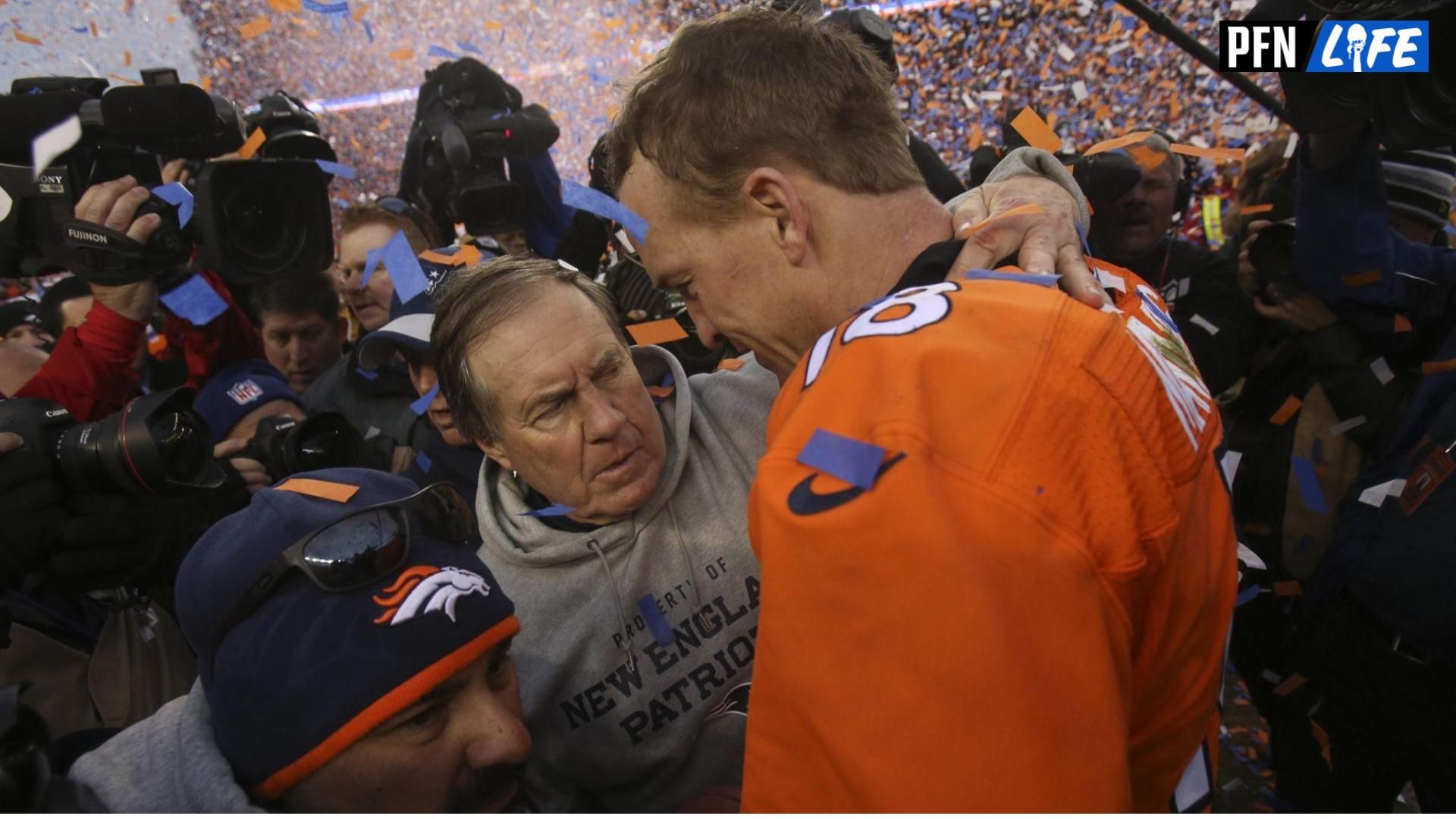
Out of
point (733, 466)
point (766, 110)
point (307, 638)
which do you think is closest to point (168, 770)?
point (307, 638)

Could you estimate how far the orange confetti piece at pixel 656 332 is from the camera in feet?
7.39

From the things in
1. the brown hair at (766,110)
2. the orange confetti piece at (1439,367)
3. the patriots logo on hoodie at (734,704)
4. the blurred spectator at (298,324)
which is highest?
the brown hair at (766,110)

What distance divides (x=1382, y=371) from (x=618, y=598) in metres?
2.27

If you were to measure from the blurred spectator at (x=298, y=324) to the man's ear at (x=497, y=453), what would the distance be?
180 centimetres

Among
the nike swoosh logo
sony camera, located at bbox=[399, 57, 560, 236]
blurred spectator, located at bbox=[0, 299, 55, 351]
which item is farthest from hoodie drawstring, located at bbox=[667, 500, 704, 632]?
blurred spectator, located at bbox=[0, 299, 55, 351]

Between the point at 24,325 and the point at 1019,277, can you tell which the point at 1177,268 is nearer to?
the point at 1019,277

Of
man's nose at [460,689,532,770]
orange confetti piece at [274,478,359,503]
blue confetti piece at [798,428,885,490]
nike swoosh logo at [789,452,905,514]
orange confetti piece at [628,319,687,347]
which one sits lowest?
man's nose at [460,689,532,770]

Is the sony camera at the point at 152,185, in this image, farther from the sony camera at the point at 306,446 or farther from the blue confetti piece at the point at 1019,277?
the blue confetti piece at the point at 1019,277

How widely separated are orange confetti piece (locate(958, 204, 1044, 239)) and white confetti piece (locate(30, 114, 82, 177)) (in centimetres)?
222

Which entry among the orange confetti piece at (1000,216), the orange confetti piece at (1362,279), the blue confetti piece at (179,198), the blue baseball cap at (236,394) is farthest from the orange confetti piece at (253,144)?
the orange confetti piece at (1362,279)

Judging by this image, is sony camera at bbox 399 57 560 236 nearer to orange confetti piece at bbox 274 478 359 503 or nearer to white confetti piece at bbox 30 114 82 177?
white confetti piece at bbox 30 114 82 177

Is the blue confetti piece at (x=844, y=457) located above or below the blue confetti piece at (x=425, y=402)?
above

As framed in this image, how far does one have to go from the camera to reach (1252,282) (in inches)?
118

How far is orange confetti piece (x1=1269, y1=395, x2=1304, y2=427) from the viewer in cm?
284
